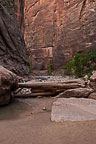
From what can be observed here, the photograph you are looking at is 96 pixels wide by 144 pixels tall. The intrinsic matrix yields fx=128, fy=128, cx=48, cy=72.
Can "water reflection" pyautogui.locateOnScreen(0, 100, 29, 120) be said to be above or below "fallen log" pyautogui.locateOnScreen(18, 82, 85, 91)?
below

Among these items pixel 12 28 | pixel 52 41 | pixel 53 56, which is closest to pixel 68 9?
pixel 52 41

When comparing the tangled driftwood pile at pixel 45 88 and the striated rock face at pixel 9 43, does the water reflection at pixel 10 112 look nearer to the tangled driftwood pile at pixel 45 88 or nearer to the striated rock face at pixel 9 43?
the tangled driftwood pile at pixel 45 88

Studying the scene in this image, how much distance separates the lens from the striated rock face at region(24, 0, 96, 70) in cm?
2023

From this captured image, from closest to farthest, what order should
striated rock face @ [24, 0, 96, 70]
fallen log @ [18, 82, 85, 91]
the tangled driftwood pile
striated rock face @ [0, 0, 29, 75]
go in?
the tangled driftwood pile, fallen log @ [18, 82, 85, 91], striated rock face @ [0, 0, 29, 75], striated rock face @ [24, 0, 96, 70]

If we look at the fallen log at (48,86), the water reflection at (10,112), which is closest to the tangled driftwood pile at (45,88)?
the fallen log at (48,86)

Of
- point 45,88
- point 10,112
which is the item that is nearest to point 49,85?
point 45,88

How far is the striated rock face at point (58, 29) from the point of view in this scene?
66.4 feet

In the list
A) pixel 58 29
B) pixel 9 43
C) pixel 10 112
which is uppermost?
pixel 58 29

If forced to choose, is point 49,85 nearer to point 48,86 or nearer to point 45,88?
point 48,86

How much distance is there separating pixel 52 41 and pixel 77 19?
6.30 meters

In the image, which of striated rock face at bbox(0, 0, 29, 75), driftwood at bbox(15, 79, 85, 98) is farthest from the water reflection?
striated rock face at bbox(0, 0, 29, 75)

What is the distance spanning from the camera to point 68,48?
22.1 m

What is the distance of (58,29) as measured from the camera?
80.5 feet

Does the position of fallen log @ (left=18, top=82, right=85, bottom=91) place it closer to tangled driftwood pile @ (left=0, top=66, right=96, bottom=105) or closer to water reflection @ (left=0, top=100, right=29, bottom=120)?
tangled driftwood pile @ (left=0, top=66, right=96, bottom=105)
